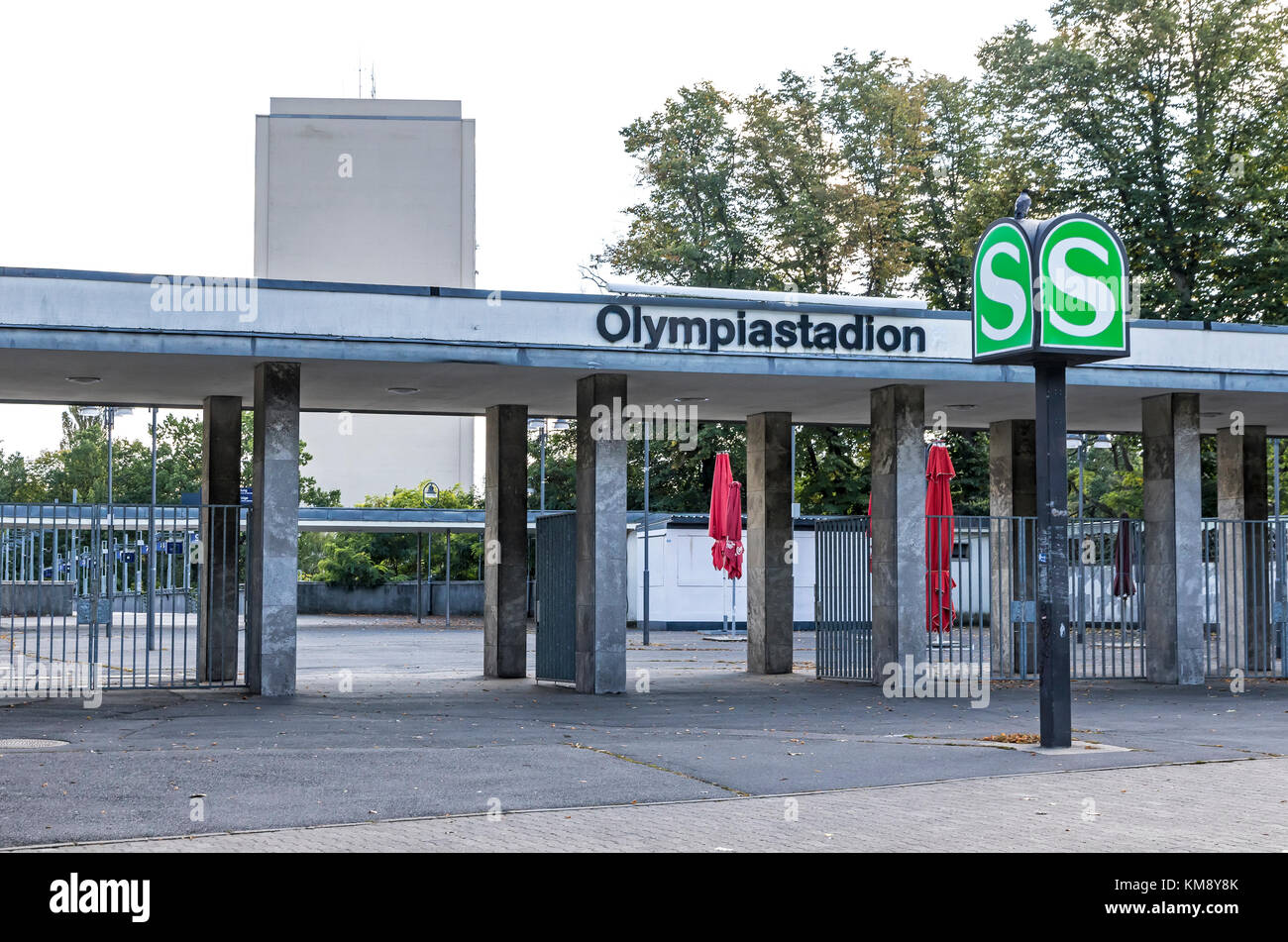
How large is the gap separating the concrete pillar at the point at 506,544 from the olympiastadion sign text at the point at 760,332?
13.1 ft

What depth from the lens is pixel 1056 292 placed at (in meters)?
12.0

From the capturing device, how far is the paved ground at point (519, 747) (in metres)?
9.52

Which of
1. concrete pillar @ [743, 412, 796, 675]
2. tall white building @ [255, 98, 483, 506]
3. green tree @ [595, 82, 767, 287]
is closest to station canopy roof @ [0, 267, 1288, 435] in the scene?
concrete pillar @ [743, 412, 796, 675]

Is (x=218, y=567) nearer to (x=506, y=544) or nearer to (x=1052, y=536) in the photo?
(x=506, y=544)

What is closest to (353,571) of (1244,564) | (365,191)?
(365,191)

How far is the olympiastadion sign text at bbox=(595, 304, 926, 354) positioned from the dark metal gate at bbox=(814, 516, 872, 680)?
2.97m

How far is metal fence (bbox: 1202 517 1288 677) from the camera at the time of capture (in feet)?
72.2

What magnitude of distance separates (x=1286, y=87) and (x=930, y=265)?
34.7 feet

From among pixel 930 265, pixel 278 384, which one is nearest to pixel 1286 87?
pixel 930 265

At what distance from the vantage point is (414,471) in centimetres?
9138

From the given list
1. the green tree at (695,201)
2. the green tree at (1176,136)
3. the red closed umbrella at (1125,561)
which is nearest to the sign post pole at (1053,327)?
the red closed umbrella at (1125,561)

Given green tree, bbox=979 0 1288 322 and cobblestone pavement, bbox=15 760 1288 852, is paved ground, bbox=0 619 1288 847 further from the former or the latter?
green tree, bbox=979 0 1288 322

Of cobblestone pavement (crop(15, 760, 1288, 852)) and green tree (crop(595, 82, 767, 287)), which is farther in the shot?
green tree (crop(595, 82, 767, 287))
